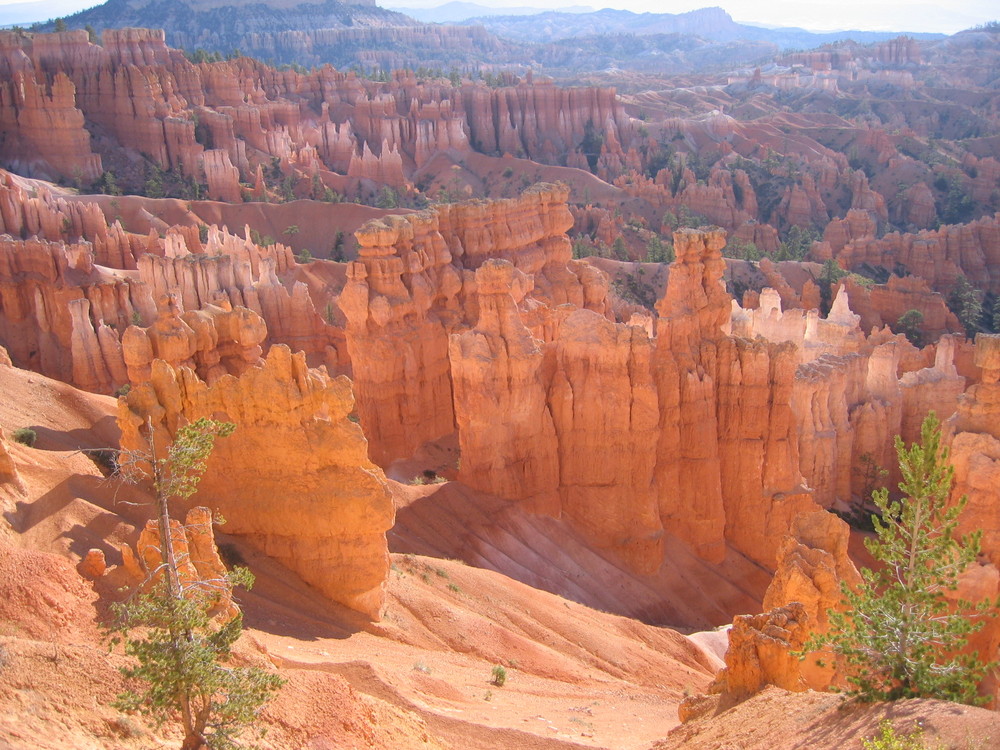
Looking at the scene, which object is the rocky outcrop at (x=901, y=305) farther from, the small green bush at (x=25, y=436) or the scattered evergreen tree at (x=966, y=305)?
the small green bush at (x=25, y=436)

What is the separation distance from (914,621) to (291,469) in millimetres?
10038

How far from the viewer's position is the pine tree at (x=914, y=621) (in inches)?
408

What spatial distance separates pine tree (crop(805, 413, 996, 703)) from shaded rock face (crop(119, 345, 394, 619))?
7.58m

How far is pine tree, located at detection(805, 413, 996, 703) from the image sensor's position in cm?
1037

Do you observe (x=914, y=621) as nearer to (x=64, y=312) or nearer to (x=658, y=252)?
(x=64, y=312)

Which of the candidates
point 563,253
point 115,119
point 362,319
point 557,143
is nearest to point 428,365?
point 362,319

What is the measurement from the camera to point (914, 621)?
10844mm

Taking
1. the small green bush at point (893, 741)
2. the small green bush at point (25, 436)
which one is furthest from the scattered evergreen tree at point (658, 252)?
the small green bush at point (893, 741)

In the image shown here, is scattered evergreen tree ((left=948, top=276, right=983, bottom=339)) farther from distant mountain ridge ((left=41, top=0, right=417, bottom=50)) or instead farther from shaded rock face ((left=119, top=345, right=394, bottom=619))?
distant mountain ridge ((left=41, top=0, right=417, bottom=50))

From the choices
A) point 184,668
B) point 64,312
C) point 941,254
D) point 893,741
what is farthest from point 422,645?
point 941,254

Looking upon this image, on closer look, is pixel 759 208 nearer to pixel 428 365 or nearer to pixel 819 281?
pixel 819 281

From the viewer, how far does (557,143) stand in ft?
336

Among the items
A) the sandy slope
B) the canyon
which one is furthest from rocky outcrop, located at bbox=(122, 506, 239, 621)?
the sandy slope

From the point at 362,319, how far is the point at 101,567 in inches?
675
